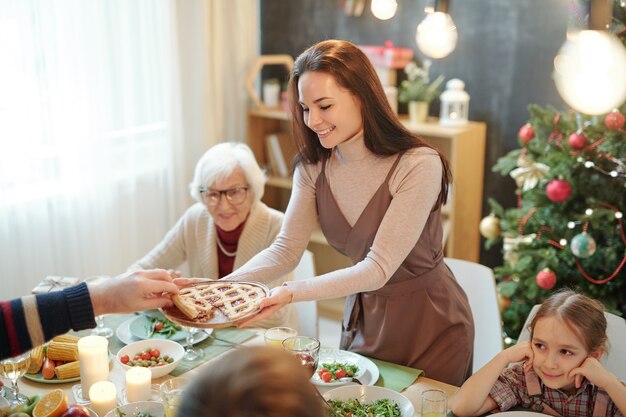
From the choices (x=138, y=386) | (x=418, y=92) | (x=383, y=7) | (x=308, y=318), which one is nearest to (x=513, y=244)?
(x=418, y=92)

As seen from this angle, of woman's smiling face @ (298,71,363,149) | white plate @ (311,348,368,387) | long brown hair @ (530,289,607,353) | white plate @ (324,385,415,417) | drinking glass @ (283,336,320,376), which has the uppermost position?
woman's smiling face @ (298,71,363,149)

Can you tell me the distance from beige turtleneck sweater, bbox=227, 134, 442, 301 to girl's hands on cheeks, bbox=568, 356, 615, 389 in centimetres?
52

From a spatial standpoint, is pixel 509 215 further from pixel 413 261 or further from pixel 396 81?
pixel 413 261

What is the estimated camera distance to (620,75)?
249cm

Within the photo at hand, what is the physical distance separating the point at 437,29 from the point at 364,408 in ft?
3.79

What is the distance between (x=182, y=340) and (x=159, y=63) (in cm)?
197

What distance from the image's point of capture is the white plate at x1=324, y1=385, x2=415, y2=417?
5.86ft

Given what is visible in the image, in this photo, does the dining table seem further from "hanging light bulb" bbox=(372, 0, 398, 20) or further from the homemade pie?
"hanging light bulb" bbox=(372, 0, 398, 20)

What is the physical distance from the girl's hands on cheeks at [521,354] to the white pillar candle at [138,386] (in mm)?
889

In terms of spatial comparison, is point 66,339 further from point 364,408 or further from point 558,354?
point 558,354

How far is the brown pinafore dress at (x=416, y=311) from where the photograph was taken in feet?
7.00

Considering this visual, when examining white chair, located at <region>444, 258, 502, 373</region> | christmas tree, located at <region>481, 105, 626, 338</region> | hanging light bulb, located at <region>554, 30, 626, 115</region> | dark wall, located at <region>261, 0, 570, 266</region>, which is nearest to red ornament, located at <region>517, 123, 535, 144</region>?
christmas tree, located at <region>481, 105, 626, 338</region>

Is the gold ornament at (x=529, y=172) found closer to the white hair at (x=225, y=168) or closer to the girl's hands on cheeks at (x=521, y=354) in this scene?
the white hair at (x=225, y=168)

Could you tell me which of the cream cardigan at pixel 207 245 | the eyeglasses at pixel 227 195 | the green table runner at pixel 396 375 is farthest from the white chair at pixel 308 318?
the green table runner at pixel 396 375
